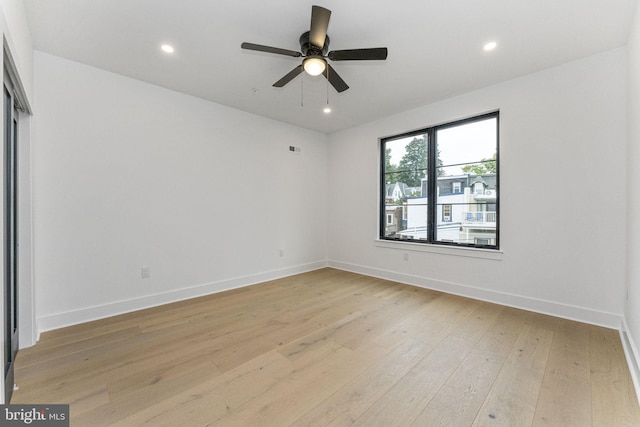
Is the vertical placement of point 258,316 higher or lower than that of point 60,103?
lower

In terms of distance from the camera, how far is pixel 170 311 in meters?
3.16

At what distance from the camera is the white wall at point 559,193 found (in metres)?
2.65

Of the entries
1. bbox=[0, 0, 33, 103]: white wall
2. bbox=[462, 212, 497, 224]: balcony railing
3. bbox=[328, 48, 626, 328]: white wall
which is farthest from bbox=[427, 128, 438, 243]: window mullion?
bbox=[0, 0, 33, 103]: white wall

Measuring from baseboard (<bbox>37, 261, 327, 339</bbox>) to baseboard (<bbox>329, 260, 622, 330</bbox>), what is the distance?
197 cm

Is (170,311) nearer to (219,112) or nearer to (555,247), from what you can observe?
(219,112)

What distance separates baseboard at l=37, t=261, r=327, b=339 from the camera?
107 inches

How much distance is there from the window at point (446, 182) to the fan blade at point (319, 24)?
259 centimetres

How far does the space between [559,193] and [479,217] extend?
87cm

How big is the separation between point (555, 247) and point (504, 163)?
Result: 3.59ft

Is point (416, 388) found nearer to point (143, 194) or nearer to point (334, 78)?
point (334, 78)

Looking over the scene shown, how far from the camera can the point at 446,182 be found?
155 inches

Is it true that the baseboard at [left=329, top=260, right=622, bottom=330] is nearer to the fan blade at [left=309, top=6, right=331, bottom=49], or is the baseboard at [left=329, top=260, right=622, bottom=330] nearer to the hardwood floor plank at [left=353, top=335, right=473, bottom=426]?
the hardwood floor plank at [left=353, top=335, right=473, bottom=426]

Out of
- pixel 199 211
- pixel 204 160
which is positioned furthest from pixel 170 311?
pixel 204 160

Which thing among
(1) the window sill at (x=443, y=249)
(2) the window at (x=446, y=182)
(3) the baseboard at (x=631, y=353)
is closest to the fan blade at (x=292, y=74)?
(2) the window at (x=446, y=182)
